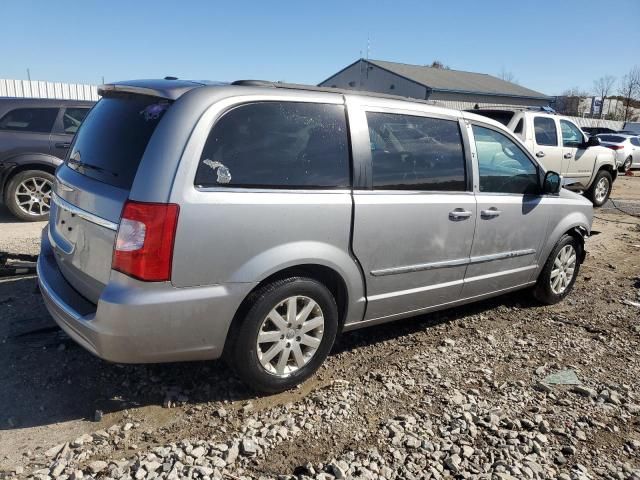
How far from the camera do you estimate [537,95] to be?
4575 cm

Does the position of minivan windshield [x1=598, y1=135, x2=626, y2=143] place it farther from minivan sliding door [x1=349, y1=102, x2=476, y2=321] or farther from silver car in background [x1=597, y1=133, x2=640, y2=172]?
minivan sliding door [x1=349, y1=102, x2=476, y2=321]

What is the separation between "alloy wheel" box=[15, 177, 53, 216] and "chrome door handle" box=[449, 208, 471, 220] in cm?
593

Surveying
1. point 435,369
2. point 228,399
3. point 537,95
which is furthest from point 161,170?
point 537,95

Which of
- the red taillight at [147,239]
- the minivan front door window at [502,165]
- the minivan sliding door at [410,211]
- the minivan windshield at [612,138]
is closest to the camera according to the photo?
the red taillight at [147,239]

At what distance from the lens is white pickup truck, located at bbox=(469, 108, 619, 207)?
30.6 ft

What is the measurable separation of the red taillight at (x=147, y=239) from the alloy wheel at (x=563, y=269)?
3796 millimetres

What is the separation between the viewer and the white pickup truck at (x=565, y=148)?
9.31m

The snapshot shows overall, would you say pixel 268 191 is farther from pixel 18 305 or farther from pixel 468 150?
pixel 18 305

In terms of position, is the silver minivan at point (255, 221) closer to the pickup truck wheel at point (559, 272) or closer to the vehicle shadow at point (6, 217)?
the pickup truck wheel at point (559, 272)

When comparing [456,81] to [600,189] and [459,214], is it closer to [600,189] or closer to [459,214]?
[600,189]

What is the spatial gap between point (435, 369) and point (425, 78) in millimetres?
38494

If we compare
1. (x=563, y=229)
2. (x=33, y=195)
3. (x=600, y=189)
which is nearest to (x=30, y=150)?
(x=33, y=195)

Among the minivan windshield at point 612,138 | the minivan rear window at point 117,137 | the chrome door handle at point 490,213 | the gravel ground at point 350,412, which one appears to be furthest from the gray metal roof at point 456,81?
the minivan rear window at point 117,137

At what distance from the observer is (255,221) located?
279 centimetres
